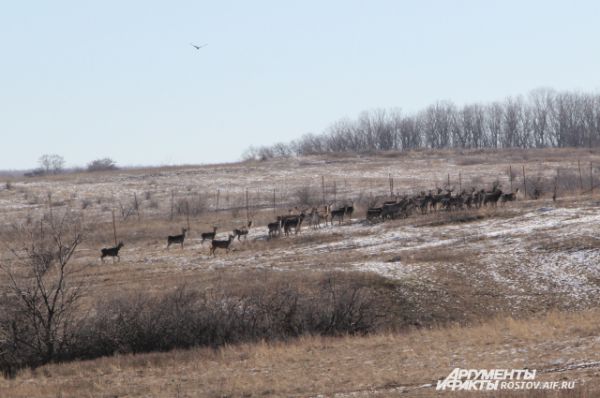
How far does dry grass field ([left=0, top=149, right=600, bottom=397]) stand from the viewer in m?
18.8

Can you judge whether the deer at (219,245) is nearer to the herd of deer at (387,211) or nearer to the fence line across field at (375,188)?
the herd of deer at (387,211)

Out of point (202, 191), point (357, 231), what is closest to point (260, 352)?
point (357, 231)

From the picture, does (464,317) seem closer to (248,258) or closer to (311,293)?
(311,293)

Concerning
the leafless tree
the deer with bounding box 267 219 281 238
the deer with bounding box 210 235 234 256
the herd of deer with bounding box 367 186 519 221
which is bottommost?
the leafless tree

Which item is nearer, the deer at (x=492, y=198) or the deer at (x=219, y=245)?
the deer at (x=219, y=245)

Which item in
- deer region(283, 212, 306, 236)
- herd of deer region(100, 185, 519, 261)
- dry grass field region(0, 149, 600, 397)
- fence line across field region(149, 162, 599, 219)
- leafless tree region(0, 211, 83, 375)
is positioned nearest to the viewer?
dry grass field region(0, 149, 600, 397)

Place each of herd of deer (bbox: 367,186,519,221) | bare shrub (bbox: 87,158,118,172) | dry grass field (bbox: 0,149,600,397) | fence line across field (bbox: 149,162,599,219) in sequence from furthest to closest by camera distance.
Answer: bare shrub (bbox: 87,158,118,172) → fence line across field (bbox: 149,162,599,219) → herd of deer (bbox: 367,186,519,221) → dry grass field (bbox: 0,149,600,397)

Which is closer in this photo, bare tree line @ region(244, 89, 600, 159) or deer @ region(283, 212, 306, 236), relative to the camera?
deer @ region(283, 212, 306, 236)

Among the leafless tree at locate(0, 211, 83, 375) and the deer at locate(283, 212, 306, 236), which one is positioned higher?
the deer at locate(283, 212, 306, 236)

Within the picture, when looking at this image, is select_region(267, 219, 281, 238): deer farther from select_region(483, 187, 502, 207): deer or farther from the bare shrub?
the bare shrub

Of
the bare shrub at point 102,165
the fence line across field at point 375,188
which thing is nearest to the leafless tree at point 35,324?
the fence line across field at point 375,188

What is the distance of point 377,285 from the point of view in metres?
28.9

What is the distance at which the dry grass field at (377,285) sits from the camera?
18.8 meters

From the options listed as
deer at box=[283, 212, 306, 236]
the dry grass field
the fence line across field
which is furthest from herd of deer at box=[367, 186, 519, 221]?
the fence line across field
